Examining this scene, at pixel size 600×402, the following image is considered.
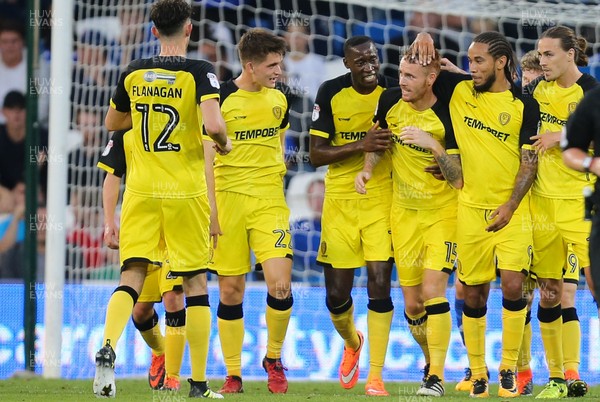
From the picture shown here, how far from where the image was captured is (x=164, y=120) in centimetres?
677

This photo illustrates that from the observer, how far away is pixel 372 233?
8.12m

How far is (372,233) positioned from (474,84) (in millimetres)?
1264

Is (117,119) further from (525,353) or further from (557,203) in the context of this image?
(525,353)

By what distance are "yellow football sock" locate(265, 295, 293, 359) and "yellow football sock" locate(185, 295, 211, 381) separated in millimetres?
1198

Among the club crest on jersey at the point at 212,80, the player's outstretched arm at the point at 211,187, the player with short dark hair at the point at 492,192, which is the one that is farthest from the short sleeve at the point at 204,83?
the player with short dark hair at the point at 492,192

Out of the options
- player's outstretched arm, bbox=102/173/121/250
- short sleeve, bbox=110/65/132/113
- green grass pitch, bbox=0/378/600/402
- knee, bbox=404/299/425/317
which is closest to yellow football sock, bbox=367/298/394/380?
knee, bbox=404/299/425/317

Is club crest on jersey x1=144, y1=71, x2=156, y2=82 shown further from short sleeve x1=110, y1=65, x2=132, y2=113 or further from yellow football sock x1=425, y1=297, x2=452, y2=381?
yellow football sock x1=425, y1=297, x2=452, y2=381

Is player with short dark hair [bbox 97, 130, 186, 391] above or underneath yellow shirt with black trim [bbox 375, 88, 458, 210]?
underneath

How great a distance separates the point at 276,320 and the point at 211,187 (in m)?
1.13

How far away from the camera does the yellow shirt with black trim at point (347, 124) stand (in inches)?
323

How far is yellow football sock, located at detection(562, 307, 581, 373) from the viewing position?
8.05m

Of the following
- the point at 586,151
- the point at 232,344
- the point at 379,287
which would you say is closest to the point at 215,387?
the point at 232,344

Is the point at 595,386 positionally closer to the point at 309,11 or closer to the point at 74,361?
the point at 74,361

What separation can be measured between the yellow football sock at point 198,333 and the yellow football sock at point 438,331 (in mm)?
1559
